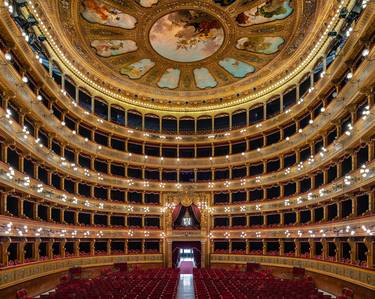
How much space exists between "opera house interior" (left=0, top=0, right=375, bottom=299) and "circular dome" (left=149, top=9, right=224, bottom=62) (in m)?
0.16

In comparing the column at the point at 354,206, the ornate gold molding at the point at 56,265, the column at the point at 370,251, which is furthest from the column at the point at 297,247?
the ornate gold molding at the point at 56,265

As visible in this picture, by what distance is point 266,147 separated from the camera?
3728 centimetres

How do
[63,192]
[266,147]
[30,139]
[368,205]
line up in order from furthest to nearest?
[266,147] → [63,192] → [30,139] → [368,205]

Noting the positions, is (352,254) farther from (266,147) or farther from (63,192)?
(63,192)

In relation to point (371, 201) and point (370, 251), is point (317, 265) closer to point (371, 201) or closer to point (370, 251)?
point (370, 251)

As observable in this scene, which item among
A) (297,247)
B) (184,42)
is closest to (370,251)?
(297,247)

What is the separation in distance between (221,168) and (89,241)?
15.6 metres

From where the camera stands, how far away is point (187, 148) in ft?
143

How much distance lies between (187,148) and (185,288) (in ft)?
62.7

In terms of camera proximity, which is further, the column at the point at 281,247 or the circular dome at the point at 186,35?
the column at the point at 281,247

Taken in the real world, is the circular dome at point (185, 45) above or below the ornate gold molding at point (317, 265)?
above

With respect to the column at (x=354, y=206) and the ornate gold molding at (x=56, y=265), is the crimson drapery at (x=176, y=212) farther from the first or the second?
the column at (x=354, y=206)

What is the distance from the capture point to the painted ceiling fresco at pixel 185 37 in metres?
28.5

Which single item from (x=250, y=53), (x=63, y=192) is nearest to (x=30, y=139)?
(x=63, y=192)
